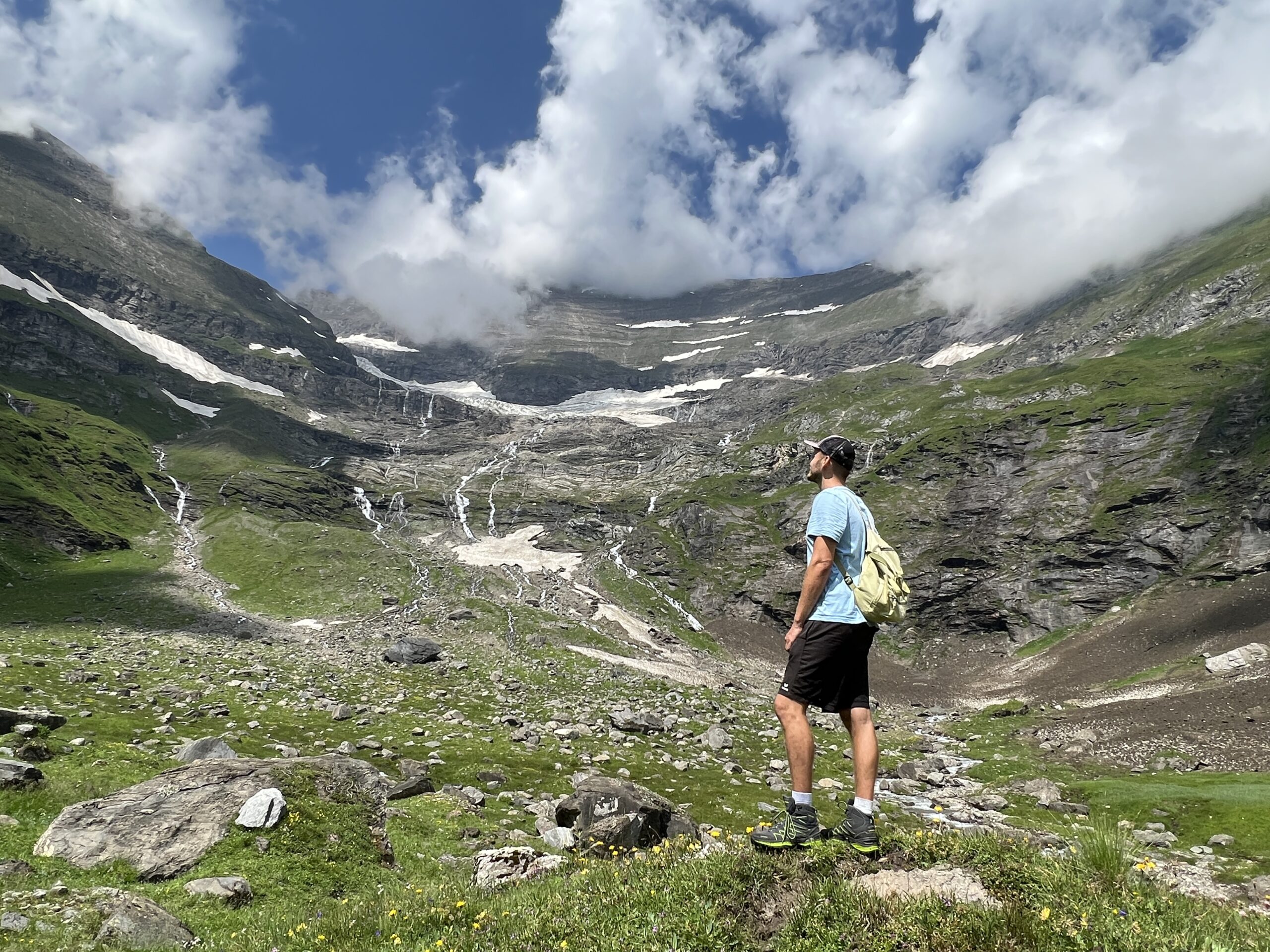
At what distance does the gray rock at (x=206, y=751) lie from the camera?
1779cm

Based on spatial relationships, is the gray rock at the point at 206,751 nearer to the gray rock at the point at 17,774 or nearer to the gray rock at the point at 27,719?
the gray rock at the point at 27,719

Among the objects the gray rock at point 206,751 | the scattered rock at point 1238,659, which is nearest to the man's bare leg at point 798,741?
the gray rock at point 206,751

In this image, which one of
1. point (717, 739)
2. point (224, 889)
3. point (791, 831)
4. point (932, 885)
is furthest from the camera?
point (717, 739)

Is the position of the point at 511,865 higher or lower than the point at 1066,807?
higher

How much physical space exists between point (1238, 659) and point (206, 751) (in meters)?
79.7

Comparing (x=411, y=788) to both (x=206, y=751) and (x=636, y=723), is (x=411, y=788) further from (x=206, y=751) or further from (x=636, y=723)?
(x=636, y=723)

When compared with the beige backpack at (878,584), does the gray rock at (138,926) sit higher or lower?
lower

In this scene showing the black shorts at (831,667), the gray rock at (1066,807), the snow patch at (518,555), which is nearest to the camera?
the black shorts at (831,667)

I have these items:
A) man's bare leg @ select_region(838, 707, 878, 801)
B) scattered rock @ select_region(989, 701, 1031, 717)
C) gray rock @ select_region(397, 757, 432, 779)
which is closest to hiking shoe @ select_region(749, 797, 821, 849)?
man's bare leg @ select_region(838, 707, 878, 801)

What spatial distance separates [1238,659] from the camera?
187 feet

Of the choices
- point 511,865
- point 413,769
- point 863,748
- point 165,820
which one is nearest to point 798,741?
point 863,748

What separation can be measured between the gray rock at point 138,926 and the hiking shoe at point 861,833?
331 inches

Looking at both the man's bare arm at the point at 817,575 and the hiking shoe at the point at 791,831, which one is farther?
the man's bare arm at the point at 817,575

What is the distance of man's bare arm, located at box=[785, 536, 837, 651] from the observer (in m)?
7.58
